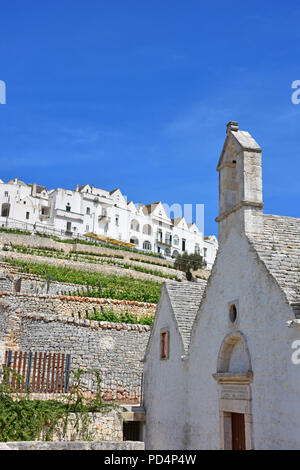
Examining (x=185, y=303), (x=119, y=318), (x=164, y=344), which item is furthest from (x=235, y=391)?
(x=119, y=318)

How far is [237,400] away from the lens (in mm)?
10289

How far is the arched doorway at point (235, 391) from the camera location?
Result: 32.6 ft

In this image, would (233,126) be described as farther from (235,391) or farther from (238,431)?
(238,431)

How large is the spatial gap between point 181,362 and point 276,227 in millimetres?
5290

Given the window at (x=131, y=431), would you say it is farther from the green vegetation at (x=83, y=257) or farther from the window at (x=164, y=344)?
the green vegetation at (x=83, y=257)

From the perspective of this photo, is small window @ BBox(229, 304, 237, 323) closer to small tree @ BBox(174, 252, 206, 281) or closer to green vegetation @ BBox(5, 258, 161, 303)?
green vegetation @ BBox(5, 258, 161, 303)

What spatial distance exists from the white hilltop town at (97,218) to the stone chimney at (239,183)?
6180cm

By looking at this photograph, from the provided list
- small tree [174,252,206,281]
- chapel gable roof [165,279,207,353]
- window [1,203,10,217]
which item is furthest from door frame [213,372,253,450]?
window [1,203,10,217]

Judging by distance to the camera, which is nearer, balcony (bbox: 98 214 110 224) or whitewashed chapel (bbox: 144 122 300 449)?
whitewashed chapel (bbox: 144 122 300 449)

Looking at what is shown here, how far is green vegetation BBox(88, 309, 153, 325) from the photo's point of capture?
24.7m

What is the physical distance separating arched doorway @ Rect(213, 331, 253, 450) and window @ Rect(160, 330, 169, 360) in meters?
4.17

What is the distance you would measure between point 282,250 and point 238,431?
14.6 feet

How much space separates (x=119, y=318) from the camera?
25203mm
